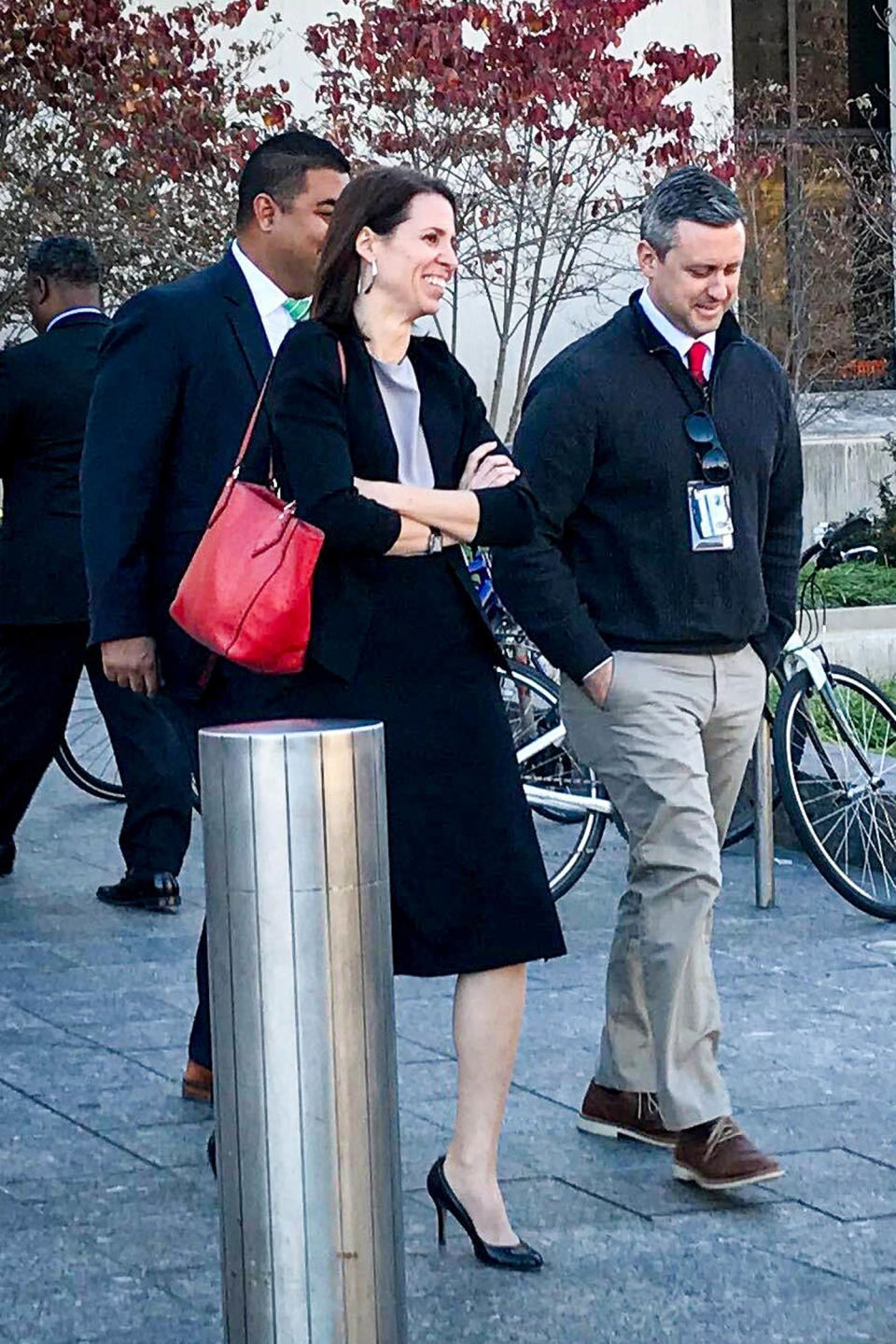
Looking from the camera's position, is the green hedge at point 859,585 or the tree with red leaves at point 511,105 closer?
the tree with red leaves at point 511,105

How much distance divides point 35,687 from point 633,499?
3421 mm

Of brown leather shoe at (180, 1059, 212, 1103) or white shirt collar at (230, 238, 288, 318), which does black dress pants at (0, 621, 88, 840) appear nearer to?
brown leather shoe at (180, 1059, 212, 1103)

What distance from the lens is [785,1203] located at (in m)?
4.73

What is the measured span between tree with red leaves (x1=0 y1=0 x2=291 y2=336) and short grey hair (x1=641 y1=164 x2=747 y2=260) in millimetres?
8878

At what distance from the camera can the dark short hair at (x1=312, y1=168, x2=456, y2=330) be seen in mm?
4285

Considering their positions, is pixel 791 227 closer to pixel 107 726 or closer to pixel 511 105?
pixel 511 105

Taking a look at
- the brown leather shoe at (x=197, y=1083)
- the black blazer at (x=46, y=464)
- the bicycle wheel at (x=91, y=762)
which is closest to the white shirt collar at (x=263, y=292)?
the brown leather shoe at (x=197, y=1083)

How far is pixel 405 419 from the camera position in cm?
438

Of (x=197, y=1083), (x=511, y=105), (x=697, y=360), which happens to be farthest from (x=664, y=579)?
(x=511, y=105)

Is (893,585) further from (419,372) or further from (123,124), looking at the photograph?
(419,372)

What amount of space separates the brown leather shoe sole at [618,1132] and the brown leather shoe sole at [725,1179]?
201mm

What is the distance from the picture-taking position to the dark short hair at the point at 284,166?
5.09 m

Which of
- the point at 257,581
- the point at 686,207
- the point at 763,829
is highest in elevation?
the point at 686,207

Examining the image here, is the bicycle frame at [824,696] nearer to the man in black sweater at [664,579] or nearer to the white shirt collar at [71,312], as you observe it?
the white shirt collar at [71,312]
